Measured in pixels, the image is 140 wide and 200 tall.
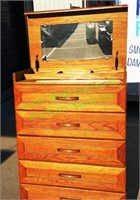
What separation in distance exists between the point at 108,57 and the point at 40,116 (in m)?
0.71

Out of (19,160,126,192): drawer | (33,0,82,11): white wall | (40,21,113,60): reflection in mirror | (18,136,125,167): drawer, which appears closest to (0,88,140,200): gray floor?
(19,160,126,192): drawer

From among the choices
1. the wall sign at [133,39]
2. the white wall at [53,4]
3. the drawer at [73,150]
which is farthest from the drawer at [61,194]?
the wall sign at [133,39]

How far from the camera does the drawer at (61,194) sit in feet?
7.07

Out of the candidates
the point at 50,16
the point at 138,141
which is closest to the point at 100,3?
the point at 138,141

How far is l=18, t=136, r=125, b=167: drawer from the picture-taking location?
80.8 inches

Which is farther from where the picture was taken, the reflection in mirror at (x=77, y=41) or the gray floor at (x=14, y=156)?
the gray floor at (x=14, y=156)

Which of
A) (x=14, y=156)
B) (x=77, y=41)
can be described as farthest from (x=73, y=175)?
(x=14, y=156)

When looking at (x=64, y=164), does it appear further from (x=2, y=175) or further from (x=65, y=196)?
(x=2, y=175)

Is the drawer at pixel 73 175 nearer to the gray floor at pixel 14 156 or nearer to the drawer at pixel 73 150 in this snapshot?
the drawer at pixel 73 150

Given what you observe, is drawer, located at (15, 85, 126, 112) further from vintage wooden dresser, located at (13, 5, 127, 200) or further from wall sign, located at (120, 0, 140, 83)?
wall sign, located at (120, 0, 140, 83)

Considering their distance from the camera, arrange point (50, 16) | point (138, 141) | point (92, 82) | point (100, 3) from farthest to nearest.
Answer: point (100, 3) < point (138, 141) < point (50, 16) < point (92, 82)

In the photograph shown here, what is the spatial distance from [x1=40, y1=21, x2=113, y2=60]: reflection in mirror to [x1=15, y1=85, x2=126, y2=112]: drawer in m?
0.46

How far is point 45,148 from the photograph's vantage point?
2.17 metres

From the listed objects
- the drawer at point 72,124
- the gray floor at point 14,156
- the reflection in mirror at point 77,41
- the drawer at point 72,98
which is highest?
the reflection in mirror at point 77,41
